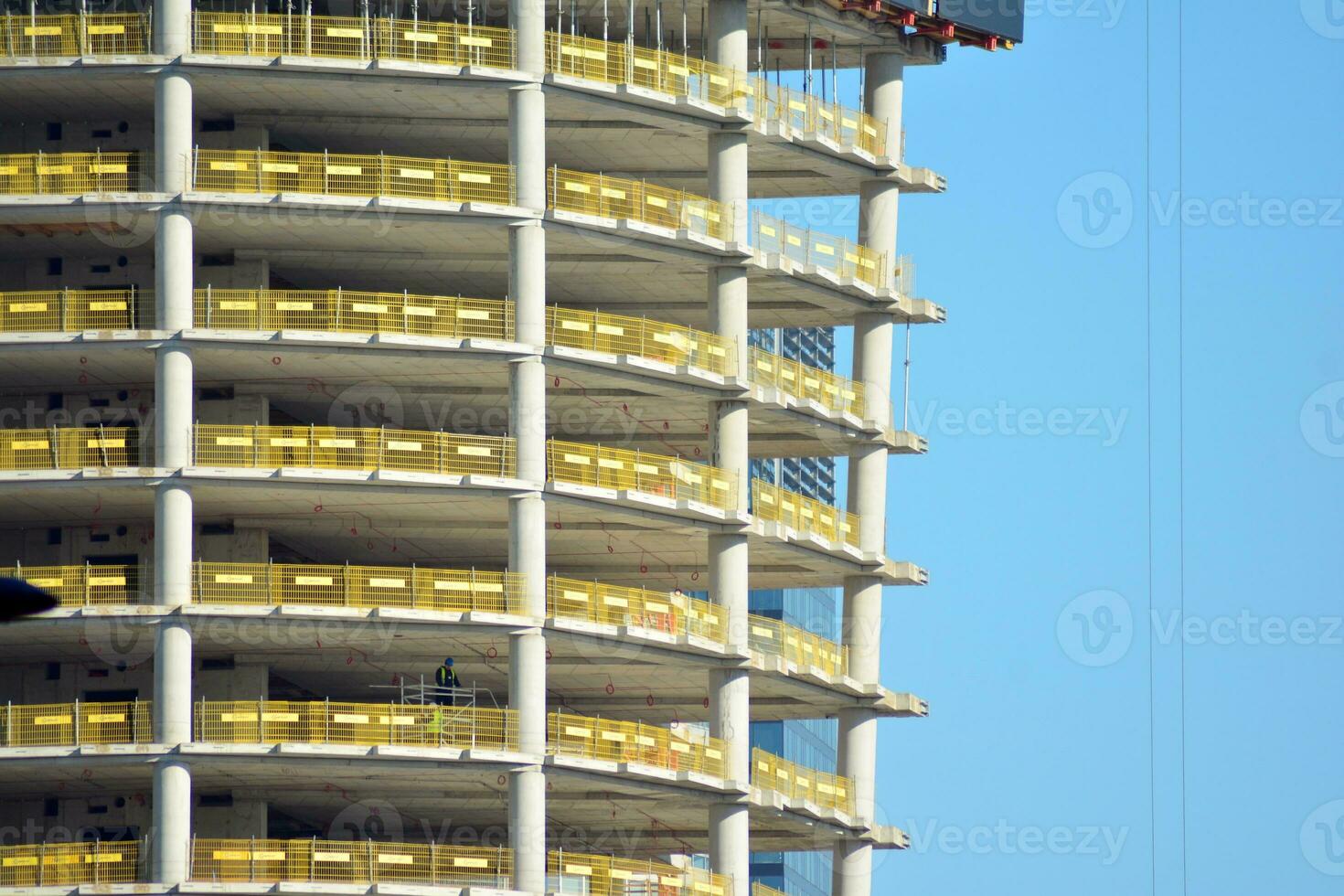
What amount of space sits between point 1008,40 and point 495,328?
21071 mm

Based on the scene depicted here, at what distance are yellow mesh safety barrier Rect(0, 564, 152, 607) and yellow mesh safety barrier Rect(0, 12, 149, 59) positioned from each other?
13223 mm

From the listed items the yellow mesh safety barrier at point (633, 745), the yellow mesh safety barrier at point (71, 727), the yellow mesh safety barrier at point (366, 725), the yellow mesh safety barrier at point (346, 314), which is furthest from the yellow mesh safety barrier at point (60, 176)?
the yellow mesh safety barrier at point (633, 745)

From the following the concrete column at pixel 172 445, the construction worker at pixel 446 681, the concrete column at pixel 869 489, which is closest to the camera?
the concrete column at pixel 172 445

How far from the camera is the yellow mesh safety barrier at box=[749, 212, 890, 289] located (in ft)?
228

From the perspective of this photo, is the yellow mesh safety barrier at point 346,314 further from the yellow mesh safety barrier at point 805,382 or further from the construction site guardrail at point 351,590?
the yellow mesh safety barrier at point 805,382

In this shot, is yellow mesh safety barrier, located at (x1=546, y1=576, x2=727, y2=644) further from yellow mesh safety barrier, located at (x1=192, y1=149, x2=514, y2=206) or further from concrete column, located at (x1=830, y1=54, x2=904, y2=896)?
yellow mesh safety barrier, located at (x1=192, y1=149, x2=514, y2=206)

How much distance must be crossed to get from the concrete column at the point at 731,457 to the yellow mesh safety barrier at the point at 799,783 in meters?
0.74

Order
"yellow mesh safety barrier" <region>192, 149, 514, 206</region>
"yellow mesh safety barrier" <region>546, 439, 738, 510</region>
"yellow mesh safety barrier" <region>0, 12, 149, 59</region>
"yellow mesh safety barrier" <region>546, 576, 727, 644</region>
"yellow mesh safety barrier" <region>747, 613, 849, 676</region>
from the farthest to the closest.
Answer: "yellow mesh safety barrier" <region>747, 613, 849, 676</region>
"yellow mesh safety barrier" <region>546, 439, 738, 510</region>
"yellow mesh safety barrier" <region>546, 576, 727, 644</region>
"yellow mesh safety barrier" <region>0, 12, 149, 59</region>
"yellow mesh safety barrier" <region>192, 149, 514, 206</region>

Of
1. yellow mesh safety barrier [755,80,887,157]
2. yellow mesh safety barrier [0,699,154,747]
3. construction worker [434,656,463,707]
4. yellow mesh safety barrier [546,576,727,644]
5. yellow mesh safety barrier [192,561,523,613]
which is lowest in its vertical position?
yellow mesh safety barrier [0,699,154,747]

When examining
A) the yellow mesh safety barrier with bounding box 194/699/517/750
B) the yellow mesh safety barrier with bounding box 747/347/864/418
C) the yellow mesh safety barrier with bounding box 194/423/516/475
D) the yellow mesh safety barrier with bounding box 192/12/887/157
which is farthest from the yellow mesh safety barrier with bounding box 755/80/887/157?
the yellow mesh safety barrier with bounding box 194/699/517/750

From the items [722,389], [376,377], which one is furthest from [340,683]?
[722,389]

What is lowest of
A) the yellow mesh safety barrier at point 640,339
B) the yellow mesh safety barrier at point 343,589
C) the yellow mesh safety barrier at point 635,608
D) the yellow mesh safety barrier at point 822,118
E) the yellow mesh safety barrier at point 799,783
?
the yellow mesh safety barrier at point 799,783

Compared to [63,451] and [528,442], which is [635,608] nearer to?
[528,442]

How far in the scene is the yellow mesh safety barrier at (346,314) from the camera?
6231 centimetres
